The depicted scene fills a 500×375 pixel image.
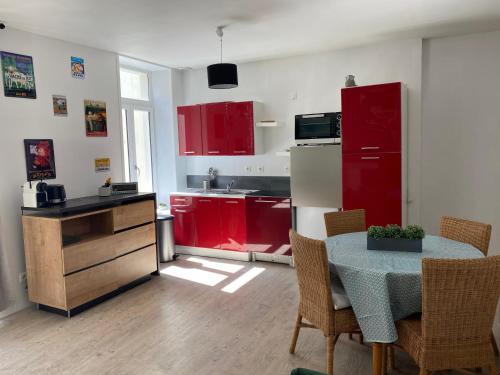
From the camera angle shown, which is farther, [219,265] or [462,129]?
[219,265]

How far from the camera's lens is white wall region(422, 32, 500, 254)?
437 cm

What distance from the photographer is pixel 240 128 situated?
5316mm

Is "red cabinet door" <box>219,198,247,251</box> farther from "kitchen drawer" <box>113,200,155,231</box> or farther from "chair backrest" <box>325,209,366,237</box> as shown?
"chair backrest" <box>325,209,366,237</box>

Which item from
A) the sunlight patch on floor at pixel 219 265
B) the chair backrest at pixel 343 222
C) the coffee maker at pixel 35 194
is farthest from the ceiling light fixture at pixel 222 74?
the sunlight patch on floor at pixel 219 265

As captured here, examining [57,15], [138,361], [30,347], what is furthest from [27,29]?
[138,361]

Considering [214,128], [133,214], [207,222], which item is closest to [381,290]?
[133,214]

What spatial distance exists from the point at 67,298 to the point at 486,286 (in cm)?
329

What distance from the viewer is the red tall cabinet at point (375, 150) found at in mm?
4270

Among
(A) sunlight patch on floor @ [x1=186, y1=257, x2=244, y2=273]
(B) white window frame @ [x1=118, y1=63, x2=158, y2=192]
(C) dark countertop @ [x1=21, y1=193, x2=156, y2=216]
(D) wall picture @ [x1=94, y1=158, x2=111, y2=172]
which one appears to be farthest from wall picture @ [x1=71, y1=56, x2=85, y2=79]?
(A) sunlight patch on floor @ [x1=186, y1=257, x2=244, y2=273]

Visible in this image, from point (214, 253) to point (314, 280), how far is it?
305 cm

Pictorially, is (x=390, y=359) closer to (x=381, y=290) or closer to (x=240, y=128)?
(x=381, y=290)

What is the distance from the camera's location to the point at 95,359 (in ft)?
9.77

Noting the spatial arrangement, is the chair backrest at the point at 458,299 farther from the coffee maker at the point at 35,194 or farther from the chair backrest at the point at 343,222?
the coffee maker at the point at 35,194

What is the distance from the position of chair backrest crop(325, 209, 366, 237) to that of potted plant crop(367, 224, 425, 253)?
67 centimetres
